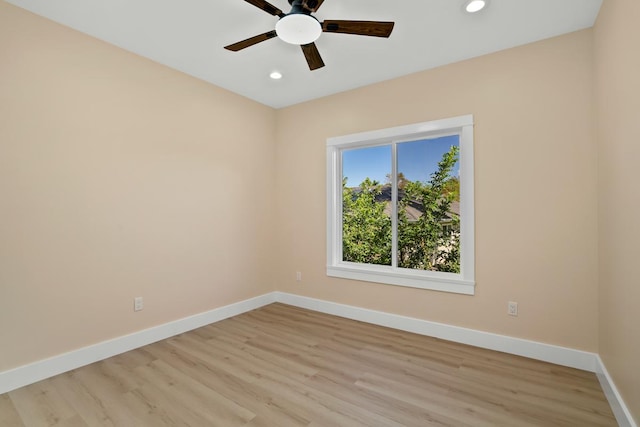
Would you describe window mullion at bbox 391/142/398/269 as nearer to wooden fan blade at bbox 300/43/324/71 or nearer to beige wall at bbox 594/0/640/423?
wooden fan blade at bbox 300/43/324/71

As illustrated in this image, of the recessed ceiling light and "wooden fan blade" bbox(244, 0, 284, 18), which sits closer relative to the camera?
"wooden fan blade" bbox(244, 0, 284, 18)

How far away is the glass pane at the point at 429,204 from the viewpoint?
3.12 meters

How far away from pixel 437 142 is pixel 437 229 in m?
0.93

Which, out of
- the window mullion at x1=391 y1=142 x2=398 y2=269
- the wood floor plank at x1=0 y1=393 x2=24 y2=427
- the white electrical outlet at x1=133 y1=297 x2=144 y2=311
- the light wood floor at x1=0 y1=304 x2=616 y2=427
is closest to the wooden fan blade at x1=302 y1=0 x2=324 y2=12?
the window mullion at x1=391 y1=142 x2=398 y2=269

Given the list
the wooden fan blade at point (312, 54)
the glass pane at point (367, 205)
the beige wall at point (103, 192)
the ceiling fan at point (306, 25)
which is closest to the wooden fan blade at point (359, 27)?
the ceiling fan at point (306, 25)

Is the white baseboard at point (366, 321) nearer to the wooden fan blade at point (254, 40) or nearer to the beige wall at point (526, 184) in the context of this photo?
the beige wall at point (526, 184)

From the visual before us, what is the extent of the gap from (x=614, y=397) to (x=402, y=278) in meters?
1.72

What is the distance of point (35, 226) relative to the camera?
2.25 m

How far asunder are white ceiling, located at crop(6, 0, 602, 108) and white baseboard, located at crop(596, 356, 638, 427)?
257 centimetres

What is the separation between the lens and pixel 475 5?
6.96ft

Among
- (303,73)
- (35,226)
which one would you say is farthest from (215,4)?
(35,226)

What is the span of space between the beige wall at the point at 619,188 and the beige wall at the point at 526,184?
0.15 m

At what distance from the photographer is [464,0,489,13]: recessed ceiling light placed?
2.09m

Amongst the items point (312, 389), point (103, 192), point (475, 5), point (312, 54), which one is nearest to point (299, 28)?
point (312, 54)
